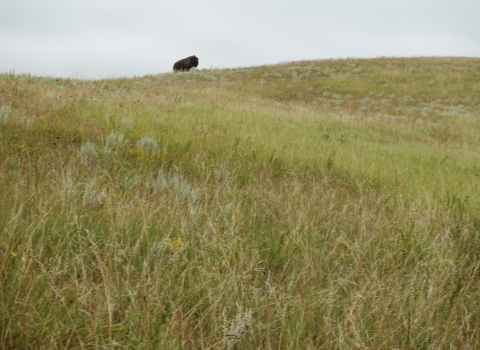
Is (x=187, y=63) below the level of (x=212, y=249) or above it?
above

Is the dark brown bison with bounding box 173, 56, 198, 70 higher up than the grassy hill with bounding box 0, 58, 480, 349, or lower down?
higher up

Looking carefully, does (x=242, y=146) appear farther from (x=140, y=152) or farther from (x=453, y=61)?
(x=453, y=61)

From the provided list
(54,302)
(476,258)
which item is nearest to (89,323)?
(54,302)

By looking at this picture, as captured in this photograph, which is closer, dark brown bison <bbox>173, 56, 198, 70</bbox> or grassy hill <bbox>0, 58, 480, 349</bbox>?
grassy hill <bbox>0, 58, 480, 349</bbox>

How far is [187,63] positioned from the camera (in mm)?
37500

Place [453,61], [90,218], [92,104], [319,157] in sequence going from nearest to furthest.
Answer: [90,218]
[319,157]
[92,104]
[453,61]

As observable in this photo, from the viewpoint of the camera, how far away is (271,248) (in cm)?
284

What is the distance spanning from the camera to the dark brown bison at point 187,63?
37.5 m

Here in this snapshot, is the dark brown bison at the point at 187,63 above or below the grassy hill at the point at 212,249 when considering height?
above

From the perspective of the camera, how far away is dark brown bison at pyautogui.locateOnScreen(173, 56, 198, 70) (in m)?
37.5

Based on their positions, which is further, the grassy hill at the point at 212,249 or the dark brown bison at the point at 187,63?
the dark brown bison at the point at 187,63

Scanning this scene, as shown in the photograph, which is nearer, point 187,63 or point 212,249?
point 212,249

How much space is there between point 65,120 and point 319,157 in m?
4.31

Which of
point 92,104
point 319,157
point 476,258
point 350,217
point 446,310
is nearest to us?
point 446,310
